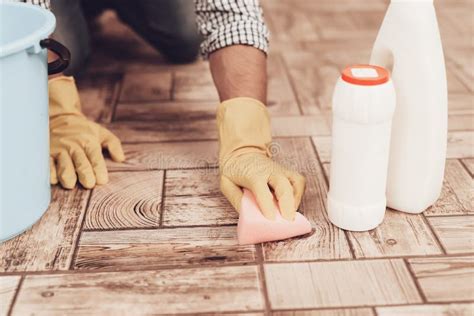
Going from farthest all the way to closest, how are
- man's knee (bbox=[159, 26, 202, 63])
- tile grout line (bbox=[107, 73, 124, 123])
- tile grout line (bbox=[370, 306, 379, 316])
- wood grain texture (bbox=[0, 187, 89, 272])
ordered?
man's knee (bbox=[159, 26, 202, 63]) < tile grout line (bbox=[107, 73, 124, 123]) < wood grain texture (bbox=[0, 187, 89, 272]) < tile grout line (bbox=[370, 306, 379, 316])

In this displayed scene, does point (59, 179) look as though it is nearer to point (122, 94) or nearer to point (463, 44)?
point (122, 94)

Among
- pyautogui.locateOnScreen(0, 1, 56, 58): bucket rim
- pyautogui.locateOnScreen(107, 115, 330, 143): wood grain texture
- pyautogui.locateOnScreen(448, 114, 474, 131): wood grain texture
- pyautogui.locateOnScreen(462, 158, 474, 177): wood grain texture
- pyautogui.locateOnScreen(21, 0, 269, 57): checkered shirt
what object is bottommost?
pyautogui.locateOnScreen(107, 115, 330, 143): wood grain texture

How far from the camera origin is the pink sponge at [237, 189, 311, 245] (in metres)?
1.04

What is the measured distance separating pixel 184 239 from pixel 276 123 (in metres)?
0.49

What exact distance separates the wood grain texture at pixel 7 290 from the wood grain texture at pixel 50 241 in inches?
0.9

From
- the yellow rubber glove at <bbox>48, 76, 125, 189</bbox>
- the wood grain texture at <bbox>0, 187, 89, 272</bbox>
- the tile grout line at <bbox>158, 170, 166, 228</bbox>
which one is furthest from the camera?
the yellow rubber glove at <bbox>48, 76, 125, 189</bbox>

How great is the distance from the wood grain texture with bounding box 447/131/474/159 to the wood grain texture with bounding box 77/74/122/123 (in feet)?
2.29

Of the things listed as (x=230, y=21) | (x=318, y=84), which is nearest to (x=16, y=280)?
(x=230, y=21)

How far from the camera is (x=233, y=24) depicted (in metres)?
1.31

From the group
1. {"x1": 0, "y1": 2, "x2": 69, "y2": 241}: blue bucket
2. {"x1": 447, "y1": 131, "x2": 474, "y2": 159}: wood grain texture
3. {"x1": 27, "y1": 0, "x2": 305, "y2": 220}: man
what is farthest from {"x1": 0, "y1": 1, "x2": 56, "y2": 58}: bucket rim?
{"x1": 447, "y1": 131, "x2": 474, "y2": 159}: wood grain texture

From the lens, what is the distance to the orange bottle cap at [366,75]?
98 centimetres

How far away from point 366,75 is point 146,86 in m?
0.82

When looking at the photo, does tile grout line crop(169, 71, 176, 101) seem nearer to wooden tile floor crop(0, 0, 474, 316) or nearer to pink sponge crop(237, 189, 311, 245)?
wooden tile floor crop(0, 0, 474, 316)

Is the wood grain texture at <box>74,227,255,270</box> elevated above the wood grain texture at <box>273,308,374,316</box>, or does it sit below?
below
